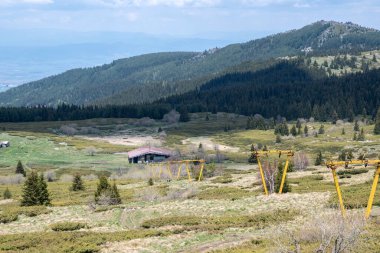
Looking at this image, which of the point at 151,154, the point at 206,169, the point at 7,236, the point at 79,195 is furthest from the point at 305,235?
the point at 151,154

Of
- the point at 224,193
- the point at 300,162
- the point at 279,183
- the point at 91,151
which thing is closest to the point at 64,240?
the point at 224,193

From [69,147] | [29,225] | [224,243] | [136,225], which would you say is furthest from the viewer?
[69,147]

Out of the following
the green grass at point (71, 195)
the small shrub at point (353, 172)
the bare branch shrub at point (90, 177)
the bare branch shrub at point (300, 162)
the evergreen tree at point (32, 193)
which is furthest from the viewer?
the bare branch shrub at point (90, 177)

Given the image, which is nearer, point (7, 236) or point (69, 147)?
point (7, 236)

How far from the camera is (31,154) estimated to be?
171375 millimetres

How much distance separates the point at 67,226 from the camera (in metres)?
49.1

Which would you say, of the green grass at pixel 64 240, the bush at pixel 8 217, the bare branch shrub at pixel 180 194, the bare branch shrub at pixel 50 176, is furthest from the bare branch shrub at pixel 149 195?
the bare branch shrub at pixel 50 176

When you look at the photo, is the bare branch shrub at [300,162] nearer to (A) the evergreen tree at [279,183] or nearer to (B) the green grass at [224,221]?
(A) the evergreen tree at [279,183]

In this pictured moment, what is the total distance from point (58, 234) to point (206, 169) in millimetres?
58111

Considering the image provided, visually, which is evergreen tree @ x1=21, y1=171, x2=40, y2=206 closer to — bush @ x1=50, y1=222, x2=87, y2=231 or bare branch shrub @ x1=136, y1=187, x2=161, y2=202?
bare branch shrub @ x1=136, y1=187, x2=161, y2=202

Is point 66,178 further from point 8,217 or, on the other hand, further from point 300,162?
point 8,217

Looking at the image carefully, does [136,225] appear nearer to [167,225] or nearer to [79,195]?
[167,225]

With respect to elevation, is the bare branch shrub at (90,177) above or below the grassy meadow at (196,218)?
below

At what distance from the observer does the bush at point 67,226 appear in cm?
4881
